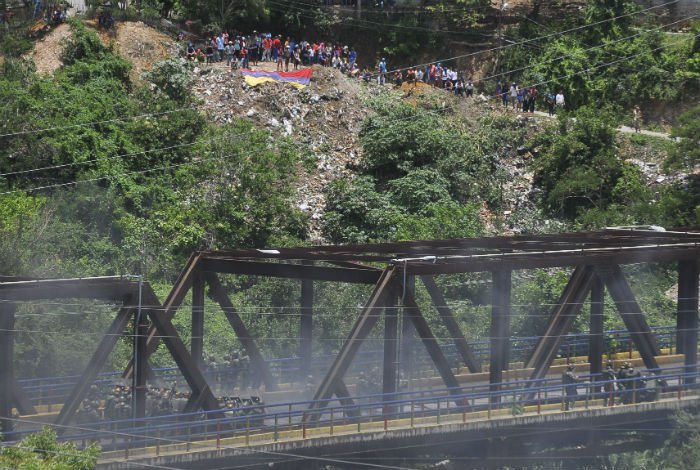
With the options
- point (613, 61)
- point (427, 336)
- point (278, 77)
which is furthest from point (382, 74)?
Answer: point (427, 336)

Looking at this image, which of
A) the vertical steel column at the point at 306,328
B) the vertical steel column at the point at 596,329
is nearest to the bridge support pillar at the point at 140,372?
the vertical steel column at the point at 306,328

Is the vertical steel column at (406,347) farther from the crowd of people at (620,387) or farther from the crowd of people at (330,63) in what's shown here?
the crowd of people at (330,63)

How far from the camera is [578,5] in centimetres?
7200

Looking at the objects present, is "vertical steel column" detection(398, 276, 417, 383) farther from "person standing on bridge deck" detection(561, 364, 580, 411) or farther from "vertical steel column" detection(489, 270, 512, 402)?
"person standing on bridge deck" detection(561, 364, 580, 411)

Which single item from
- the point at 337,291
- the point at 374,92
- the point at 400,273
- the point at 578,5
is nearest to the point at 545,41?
the point at 578,5

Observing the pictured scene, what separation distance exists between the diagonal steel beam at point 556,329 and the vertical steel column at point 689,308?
4.23 m

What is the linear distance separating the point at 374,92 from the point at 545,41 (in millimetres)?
9672

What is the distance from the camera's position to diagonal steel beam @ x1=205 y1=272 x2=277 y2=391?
37719mm

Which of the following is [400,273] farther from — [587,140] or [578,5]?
[578,5]

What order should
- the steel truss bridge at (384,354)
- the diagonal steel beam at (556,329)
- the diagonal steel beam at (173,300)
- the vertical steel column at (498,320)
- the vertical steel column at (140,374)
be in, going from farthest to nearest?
the diagonal steel beam at (556,329)
the vertical steel column at (498,320)
the diagonal steel beam at (173,300)
the vertical steel column at (140,374)
the steel truss bridge at (384,354)

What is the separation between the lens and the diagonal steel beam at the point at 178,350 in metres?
33.6

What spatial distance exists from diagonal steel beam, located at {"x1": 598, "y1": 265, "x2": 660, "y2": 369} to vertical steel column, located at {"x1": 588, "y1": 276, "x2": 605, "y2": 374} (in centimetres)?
31

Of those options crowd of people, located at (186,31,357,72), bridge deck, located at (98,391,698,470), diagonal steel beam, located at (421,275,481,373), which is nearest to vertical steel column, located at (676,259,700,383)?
bridge deck, located at (98,391,698,470)

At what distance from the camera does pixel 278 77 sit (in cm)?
6331
